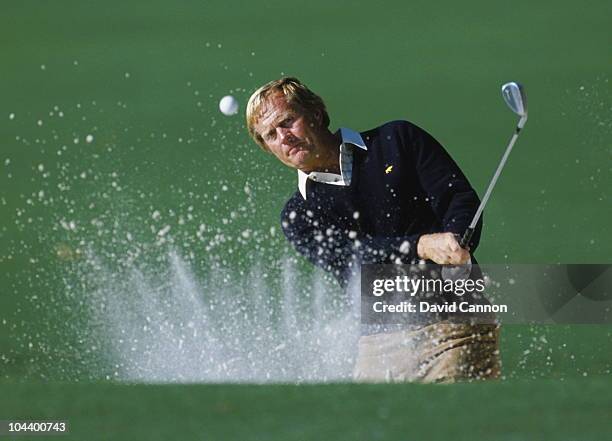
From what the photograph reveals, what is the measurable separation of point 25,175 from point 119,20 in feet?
4.75

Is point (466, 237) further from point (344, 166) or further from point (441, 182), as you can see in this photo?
point (344, 166)

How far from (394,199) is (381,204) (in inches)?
1.5

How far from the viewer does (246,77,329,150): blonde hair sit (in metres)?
3.34

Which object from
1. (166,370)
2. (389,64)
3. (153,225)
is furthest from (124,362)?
(389,64)

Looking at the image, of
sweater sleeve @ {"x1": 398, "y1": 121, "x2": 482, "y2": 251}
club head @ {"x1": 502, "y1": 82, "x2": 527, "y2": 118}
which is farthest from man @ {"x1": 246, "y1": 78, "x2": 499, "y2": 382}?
club head @ {"x1": 502, "y1": 82, "x2": 527, "y2": 118}

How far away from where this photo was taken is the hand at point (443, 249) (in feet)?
10.0

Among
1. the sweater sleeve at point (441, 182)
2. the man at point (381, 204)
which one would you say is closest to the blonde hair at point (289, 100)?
the man at point (381, 204)

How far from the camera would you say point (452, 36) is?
6.75m

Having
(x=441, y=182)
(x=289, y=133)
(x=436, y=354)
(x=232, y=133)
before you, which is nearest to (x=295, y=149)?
(x=289, y=133)

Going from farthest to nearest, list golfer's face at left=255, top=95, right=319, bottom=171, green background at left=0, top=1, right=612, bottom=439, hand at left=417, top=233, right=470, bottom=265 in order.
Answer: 1. green background at left=0, top=1, right=612, bottom=439
2. golfer's face at left=255, top=95, right=319, bottom=171
3. hand at left=417, top=233, right=470, bottom=265

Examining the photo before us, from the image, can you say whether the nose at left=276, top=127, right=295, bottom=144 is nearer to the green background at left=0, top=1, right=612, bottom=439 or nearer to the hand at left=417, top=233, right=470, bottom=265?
the hand at left=417, top=233, right=470, bottom=265

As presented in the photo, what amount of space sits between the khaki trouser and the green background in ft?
1.04

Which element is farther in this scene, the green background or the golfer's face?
the green background

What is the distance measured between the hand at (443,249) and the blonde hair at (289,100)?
447mm
